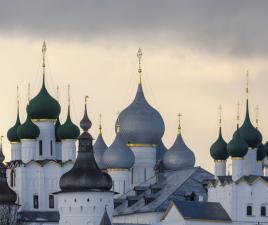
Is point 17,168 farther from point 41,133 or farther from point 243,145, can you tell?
point 243,145

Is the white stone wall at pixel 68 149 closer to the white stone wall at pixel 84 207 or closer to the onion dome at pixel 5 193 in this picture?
the onion dome at pixel 5 193

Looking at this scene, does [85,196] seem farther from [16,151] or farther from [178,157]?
[178,157]

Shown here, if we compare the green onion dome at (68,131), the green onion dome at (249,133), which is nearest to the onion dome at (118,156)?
the green onion dome at (68,131)

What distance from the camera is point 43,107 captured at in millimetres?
105125

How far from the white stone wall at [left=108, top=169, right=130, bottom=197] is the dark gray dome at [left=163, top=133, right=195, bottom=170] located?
84.7 inches

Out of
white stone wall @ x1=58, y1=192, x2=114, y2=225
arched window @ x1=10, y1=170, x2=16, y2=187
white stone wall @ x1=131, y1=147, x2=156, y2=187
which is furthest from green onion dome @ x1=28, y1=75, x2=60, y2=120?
white stone wall @ x1=58, y1=192, x2=114, y2=225

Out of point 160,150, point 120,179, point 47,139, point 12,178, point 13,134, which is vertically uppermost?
point 13,134

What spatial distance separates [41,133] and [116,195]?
5116mm

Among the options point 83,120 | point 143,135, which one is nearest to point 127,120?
point 143,135

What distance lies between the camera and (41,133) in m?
106

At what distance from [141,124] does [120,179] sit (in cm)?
306

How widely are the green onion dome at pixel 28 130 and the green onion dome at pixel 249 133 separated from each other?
1158cm

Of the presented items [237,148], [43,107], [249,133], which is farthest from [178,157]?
[237,148]

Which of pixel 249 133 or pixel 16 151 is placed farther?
pixel 16 151
